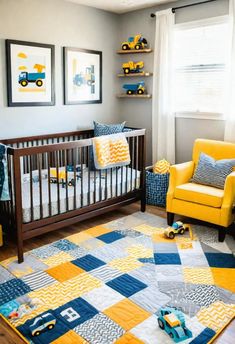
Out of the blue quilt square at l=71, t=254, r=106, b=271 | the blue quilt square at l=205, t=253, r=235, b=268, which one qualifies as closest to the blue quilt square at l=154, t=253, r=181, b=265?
the blue quilt square at l=205, t=253, r=235, b=268

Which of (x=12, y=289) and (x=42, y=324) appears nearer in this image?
(x=42, y=324)

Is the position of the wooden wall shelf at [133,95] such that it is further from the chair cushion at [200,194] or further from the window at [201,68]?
the chair cushion at [200,194]

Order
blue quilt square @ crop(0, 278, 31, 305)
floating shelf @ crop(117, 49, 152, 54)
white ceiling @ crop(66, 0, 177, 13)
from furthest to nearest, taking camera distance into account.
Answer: floating shelf @ crop(117, 49, 152, 54)
white ceiling @ crop(66, 0, 177, 13)
blue quilt square @ crop(0, 278, 31, 305)

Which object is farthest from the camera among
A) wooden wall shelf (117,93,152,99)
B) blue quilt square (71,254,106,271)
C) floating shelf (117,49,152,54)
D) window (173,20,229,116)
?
wooden wall shelf (117,93,152,99)

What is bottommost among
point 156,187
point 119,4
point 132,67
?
point 156,187

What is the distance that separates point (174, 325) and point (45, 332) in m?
0.75

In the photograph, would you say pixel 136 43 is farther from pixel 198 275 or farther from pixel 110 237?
pixel 198 275

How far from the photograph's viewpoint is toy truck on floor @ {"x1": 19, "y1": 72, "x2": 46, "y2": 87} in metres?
3.80

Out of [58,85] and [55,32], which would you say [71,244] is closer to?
[58,85]

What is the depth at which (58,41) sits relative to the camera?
4113 millimetres

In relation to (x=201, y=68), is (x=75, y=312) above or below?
below

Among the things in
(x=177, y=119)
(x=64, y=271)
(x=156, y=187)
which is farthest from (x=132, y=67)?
(x=64, y=271)

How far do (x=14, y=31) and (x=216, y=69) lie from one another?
2.27 metres

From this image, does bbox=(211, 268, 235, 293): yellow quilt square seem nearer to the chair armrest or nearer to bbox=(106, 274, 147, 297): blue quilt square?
bbox=(106, 274, 147, 297): blue quilt square
